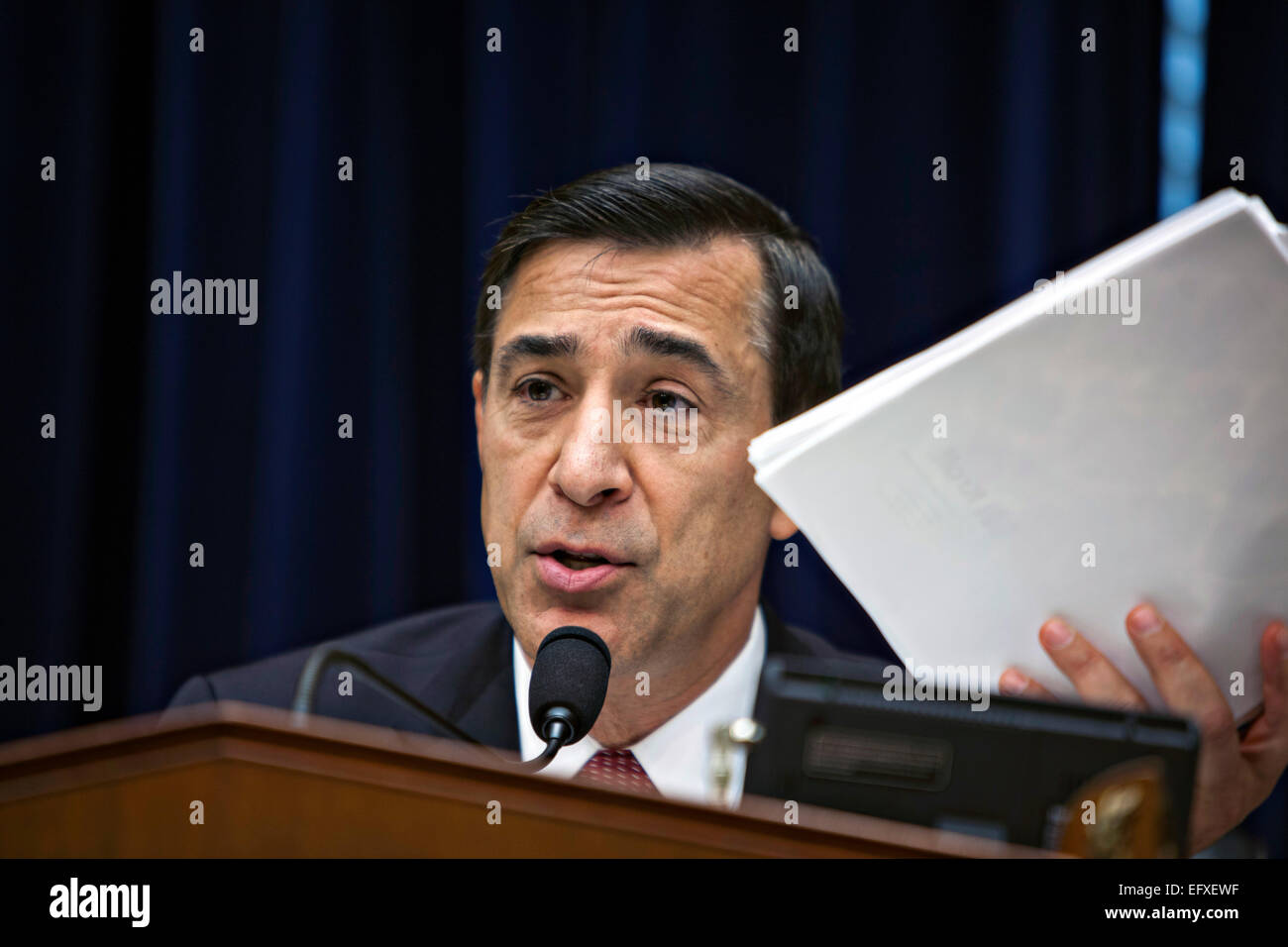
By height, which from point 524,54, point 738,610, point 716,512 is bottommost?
point 738,610

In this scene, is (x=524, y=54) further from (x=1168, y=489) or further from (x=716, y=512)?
(x=1168, y=489)

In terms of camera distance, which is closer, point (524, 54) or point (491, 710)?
point (491, 710)

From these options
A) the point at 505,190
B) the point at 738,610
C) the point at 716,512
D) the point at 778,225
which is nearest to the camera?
the point at 716,512

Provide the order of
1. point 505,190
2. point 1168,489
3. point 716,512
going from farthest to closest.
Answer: point 505,190 < point 716,512 < point 1168,489

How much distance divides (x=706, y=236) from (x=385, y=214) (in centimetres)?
78

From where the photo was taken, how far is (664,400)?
1.37m

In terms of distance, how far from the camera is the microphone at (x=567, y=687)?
0.82 metres

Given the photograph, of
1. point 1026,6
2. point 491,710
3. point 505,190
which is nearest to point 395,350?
point 505,190

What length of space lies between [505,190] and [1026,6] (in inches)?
38.9
